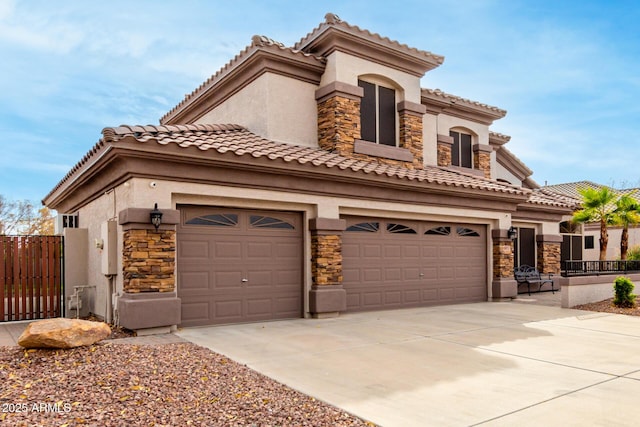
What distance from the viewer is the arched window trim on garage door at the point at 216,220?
10.6m

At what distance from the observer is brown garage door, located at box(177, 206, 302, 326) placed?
10.5 m

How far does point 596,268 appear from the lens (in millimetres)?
16250

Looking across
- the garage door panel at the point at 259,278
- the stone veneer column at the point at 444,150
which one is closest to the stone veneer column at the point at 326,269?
the garage door panel at the point at 259,278

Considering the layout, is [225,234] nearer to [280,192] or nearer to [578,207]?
[280,192]

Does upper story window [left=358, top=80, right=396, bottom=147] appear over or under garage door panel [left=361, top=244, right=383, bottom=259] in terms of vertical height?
over

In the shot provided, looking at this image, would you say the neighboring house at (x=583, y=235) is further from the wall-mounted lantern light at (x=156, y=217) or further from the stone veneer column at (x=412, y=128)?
the wall-mounted lantern light at (x=156, y=217)

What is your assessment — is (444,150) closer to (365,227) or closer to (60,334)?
(365,227)

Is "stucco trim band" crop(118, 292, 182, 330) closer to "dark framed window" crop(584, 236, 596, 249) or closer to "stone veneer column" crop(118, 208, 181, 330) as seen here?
"stone veneer column" crop(118, 208, 181, 330)

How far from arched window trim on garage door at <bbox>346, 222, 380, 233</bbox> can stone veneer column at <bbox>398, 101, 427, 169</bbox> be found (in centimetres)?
329

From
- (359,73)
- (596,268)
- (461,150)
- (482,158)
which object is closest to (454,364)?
(359,73)

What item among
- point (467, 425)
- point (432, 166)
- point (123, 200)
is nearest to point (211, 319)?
point (123, 200)

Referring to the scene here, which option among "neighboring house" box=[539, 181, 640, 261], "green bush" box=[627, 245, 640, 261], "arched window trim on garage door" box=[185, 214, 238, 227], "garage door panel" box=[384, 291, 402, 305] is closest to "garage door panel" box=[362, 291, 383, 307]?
"garage door panel" box=[384, 291, 402, 305]

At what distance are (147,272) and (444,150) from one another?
495 inches

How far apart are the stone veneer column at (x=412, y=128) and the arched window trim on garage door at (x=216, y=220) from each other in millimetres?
6976
